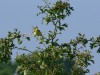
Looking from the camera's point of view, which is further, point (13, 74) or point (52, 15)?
point (13, 74)

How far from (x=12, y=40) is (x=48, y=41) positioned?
0.74m

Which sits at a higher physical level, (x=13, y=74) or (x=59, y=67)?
(x=13, y=74)

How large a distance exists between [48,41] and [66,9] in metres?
0.74

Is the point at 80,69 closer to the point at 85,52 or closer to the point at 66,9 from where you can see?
the point at 85,52

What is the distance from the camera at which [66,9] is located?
991 centimetres

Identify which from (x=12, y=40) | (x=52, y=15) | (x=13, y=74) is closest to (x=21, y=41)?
(x=12, y=40)

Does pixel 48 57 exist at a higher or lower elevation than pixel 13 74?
lower

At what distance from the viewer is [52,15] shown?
992 cm

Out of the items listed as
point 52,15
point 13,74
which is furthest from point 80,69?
point 13,74

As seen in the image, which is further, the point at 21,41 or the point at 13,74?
the point at 13,74

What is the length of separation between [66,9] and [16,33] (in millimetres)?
1112

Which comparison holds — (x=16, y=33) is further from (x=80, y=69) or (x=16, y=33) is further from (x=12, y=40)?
(x=80, y=69)

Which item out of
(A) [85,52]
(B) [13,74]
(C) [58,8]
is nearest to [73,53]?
(A) [85,52]

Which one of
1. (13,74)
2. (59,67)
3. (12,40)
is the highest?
(13,74)
